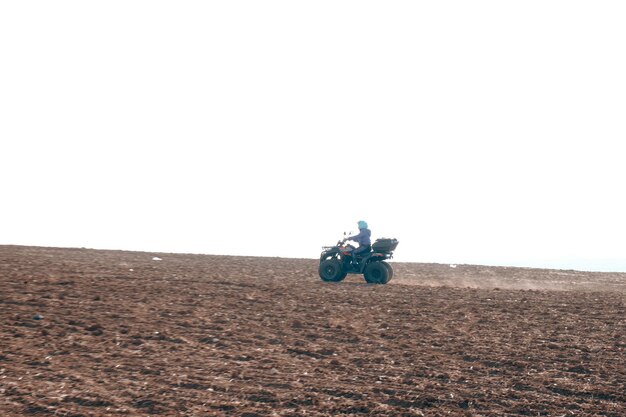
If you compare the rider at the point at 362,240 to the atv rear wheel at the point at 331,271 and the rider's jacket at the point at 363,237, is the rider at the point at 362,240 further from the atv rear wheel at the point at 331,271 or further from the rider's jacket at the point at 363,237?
the atv rear wheel at the point at 331,271

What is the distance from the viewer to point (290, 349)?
13.5 metres

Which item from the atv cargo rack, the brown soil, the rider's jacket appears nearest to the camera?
the brown soil

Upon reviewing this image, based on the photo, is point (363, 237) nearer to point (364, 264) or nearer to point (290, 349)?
point (364, 264)

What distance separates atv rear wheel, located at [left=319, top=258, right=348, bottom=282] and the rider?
0.62 meters

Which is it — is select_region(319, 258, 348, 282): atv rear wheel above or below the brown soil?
above

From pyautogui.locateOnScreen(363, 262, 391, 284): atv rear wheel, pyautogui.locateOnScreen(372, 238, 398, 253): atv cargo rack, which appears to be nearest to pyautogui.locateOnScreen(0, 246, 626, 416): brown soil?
pyautogui.locateOnScreen(363, 262, 391, 284): atv rear wheel

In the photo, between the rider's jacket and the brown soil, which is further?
the rider's jacket

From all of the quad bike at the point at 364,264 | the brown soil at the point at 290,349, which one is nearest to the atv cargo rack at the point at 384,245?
the quad bike at the point at 364,264

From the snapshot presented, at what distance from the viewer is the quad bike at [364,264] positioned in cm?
2619

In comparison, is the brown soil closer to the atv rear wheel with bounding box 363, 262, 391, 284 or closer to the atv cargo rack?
the atv rear wheel with bounding box 363, 262, 391, 284

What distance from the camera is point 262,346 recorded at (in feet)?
44.6

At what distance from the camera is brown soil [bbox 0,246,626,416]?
10.2m

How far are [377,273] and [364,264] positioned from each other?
0.54m

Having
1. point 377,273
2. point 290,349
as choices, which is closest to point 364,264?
point 377,273
